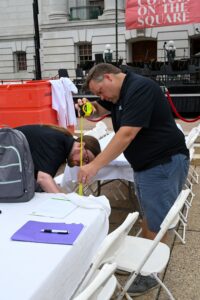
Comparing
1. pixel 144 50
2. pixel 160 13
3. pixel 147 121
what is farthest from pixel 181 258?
pixel 144 50

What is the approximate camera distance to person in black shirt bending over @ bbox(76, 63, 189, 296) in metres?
3.01

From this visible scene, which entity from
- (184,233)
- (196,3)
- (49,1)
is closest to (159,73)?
(196,3)

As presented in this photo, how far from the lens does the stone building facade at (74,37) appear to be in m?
28.8

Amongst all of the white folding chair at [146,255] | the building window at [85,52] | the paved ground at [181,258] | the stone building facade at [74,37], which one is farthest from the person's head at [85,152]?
the building window at [85,52]

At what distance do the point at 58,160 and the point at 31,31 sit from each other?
1252 inches

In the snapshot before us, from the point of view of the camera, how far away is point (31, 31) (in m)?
33.3

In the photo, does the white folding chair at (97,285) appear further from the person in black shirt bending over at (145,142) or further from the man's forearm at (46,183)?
the man's forearm at (46,183)

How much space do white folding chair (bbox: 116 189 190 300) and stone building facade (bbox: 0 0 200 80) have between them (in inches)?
1001

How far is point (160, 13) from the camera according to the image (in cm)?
1745

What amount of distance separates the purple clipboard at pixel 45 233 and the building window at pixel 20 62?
33503 millimetres

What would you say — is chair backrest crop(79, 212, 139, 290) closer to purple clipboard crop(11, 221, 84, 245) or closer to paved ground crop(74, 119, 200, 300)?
purple clipboard crop(11, 221, 84, 245)

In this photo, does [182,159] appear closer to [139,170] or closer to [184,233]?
[139,170]

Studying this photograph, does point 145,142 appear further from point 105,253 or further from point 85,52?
point 85,52

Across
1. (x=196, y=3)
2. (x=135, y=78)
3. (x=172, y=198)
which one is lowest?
(x=172, y=198)
